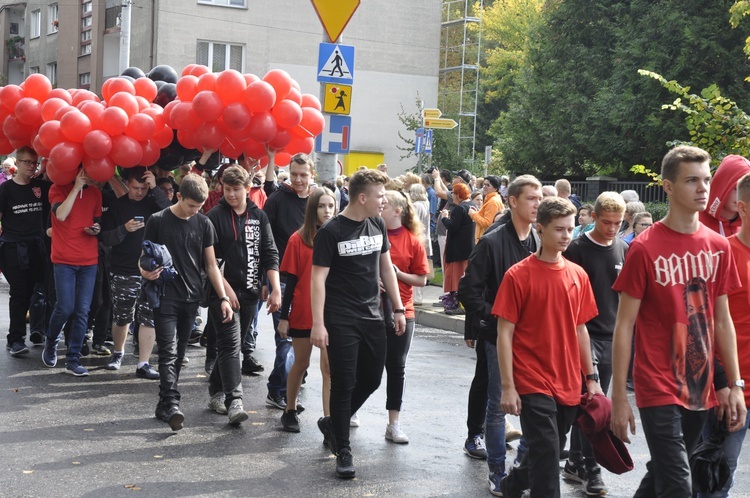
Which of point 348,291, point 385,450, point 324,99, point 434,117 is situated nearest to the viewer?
point 348,291

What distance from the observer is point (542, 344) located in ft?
17.6

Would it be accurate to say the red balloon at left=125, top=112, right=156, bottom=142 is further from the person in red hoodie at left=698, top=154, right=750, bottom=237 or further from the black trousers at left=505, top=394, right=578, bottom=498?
the person in red hoodie at left=698, top=154, right=750, bottom=237

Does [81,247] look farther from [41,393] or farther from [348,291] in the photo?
[348,291]

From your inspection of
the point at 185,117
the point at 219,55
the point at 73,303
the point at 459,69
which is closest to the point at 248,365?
the point at 73,303

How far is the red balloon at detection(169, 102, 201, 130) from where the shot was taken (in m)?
9.73

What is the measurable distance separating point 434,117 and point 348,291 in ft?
55.9

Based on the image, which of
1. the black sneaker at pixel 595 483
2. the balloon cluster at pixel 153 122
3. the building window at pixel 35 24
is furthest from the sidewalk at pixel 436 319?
the building window at pixel 35 24

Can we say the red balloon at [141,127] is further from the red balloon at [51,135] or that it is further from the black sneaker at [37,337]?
the black sneaker at [37,337]

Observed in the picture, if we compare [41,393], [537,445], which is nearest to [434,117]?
[41,393]

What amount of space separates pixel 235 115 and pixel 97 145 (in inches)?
50.1

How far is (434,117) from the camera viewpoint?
23.3 metres

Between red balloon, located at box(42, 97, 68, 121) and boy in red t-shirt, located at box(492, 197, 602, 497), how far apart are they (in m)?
6.04

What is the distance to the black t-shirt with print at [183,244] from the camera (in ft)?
26.2

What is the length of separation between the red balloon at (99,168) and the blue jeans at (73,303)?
2.95ft
